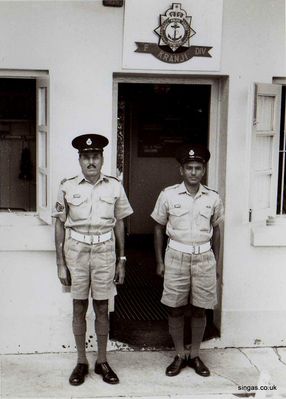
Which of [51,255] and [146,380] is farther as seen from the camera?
[51,255]

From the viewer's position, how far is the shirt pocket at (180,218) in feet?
19.3

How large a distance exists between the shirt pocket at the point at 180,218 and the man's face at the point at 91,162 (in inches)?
30.4

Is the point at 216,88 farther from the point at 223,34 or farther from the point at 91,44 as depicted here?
the point at 91,44

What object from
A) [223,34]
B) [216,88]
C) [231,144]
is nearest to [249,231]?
[231,144]

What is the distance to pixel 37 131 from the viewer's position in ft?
21.2

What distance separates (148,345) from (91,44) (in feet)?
9.84

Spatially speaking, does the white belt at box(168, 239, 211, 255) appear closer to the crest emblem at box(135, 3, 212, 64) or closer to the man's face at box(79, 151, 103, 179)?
the man's face at box(79, 151, 103, 179)

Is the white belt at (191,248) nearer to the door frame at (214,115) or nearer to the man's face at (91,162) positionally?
the door frame at (214,115)

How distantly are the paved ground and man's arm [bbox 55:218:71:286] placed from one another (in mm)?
915

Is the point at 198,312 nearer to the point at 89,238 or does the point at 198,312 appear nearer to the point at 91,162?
the point at 89,238

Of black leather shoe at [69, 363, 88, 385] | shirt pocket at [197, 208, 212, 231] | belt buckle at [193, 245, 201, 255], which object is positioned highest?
shirt pocket at [197, 208, 212, 231]

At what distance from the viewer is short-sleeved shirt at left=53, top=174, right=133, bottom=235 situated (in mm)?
5746

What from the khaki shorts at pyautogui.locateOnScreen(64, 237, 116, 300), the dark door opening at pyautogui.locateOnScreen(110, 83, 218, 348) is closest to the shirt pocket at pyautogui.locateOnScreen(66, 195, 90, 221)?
the khaki shorts at pyautogui.locateOnScreen(64, 237, 116, 300)

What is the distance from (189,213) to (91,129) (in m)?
1.25
